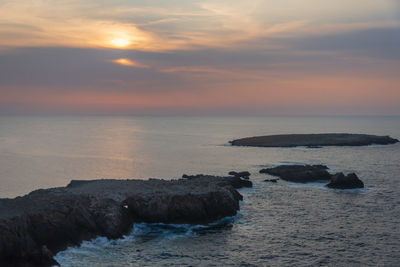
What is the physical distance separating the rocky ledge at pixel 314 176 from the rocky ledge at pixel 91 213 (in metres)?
19.8

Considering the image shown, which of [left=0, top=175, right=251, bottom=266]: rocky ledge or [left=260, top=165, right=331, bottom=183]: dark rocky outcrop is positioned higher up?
[left=260, top=165, right=331, bottom=183]: dark rocky outcrop

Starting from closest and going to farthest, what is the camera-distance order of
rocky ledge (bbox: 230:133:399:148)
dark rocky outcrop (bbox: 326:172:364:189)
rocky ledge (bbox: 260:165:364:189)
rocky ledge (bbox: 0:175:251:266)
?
1. rocky ledge (bbox: 0:175:251:266)
2. dark rocky outcrop (bbox: 326:172:364:189)
3. rocky ledge (bbox: 260:165:364:189)
4. rocky ledge (bbox: 230:133:399:148)

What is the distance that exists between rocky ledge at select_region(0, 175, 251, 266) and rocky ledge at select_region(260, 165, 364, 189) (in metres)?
19.8

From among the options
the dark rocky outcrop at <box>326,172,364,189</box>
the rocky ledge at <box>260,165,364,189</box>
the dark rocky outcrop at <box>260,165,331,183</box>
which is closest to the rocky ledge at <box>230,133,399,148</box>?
the rocky ledge at <box>260,165,364,189</box>

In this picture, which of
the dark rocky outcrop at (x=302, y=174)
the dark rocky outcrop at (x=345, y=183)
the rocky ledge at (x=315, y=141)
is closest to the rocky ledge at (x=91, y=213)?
the dark rocky outcrop at (x=345, y=183)

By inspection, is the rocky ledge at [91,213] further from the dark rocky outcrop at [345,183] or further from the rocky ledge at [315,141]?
the rocky ledge at [315,141]

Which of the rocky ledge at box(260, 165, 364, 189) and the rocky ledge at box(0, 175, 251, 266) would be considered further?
the rocky ledge at box(260, 165, 364, 189)

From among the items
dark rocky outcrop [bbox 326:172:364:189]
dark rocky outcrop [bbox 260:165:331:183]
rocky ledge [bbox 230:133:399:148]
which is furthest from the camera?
rocky ledge [bbox 230:133:399:148]

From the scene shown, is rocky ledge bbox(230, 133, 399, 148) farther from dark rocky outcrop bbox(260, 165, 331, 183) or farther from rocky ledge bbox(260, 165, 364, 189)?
dark rocky outcrop bbox(260, 165, 331, 183)

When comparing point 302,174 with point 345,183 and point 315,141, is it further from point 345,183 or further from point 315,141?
point 315,141

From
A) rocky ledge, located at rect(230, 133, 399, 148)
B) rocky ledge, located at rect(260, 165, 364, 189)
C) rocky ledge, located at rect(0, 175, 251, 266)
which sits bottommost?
rocky ledge, located at rect(0, 175, 251, 266)

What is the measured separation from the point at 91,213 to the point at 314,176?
44.9m

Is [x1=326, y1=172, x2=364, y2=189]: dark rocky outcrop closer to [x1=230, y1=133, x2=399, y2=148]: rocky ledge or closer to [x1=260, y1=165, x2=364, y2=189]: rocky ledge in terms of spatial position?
[x1=260, y1=165, x2=364, y2=189]: rocky ledge

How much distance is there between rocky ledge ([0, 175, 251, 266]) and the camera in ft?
104
